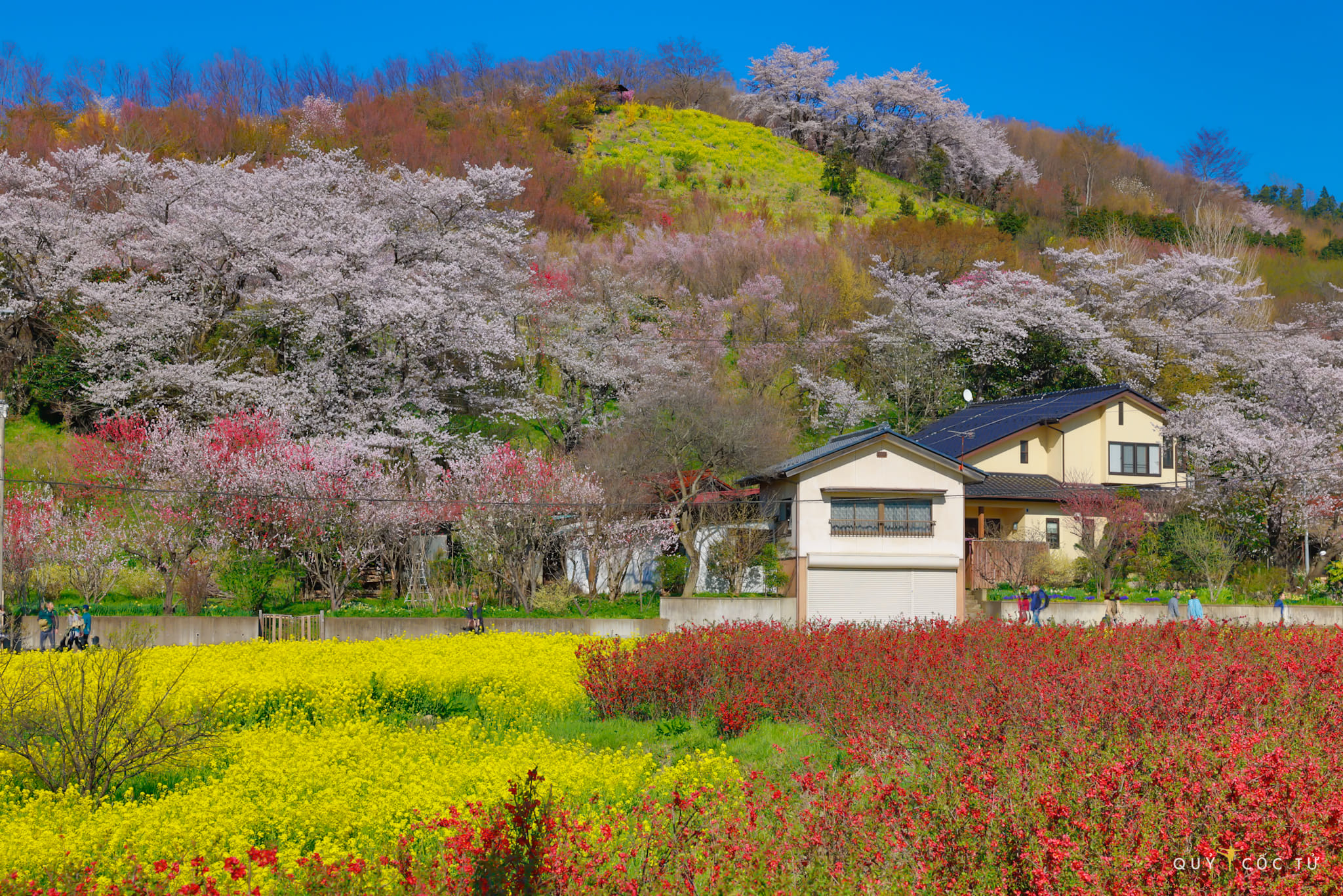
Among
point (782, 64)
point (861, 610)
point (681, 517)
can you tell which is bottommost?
point (861, 610)

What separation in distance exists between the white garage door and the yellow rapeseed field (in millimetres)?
16345

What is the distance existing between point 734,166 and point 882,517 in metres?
49.2

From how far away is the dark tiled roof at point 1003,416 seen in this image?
127 feet

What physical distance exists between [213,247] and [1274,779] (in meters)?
35.7

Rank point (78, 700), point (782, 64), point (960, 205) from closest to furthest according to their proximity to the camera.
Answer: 1. point (78, 700)
2. point (960, 205)
3. point (782, 64)

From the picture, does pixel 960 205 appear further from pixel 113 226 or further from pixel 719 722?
pixel 719 722

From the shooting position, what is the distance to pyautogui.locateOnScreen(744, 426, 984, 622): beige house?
29969 mm

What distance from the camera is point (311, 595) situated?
1131 inches

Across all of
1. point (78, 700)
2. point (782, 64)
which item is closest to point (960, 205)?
point (782, 64)

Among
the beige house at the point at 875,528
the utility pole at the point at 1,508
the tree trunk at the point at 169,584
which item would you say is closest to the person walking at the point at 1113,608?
the beige house at the point at 875,528

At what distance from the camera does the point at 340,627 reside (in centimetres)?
2305

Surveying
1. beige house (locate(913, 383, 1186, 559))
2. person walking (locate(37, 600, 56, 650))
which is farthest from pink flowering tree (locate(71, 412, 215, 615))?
beige house (locate(913, 383, 1186, 559))

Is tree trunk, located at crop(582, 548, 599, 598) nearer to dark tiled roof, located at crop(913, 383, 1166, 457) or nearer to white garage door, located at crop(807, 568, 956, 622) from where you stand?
white garage door, located at crop(807, 568, 956, 622)

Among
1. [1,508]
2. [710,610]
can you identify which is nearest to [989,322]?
[710,610]
